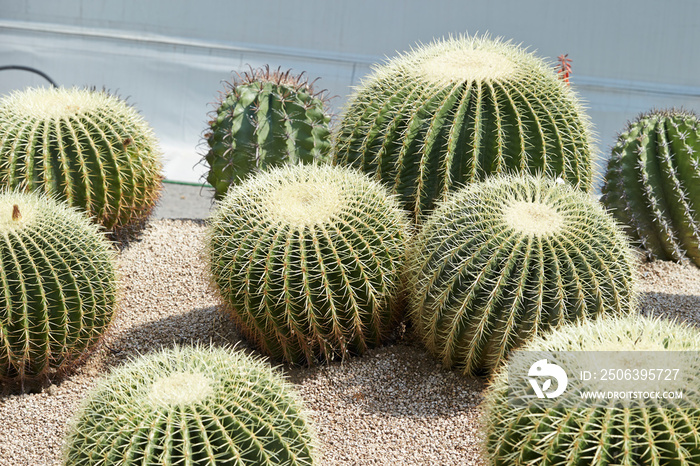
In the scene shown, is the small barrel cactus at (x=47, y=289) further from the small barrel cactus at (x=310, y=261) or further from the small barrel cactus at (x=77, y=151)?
the small barrel cactus at (x=77, y=151)

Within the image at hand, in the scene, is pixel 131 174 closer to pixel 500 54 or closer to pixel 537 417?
pixel 500 54

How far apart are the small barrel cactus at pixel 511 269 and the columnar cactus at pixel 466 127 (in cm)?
36

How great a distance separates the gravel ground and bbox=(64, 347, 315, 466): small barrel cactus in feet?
1.60

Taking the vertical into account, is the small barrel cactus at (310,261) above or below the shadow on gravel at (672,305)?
above

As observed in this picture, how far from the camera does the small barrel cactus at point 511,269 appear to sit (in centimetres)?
258

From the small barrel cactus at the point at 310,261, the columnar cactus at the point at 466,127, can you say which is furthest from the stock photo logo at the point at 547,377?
the columnar cactus at the point at 466,127

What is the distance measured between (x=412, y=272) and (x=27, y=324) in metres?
1.40

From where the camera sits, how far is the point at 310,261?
2734 millimetres

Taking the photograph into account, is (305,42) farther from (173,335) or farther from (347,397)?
(347,397)

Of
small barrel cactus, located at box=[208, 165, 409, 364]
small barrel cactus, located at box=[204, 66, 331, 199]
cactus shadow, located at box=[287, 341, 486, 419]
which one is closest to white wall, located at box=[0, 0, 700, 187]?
small barrel cactus, located at box=[204, 66, 331, 199]

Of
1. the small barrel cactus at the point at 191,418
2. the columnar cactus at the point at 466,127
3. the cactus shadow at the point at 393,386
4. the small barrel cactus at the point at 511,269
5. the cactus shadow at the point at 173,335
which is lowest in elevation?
the cactus shadow at the point at 173,335

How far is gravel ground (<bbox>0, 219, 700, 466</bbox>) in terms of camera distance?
259cm

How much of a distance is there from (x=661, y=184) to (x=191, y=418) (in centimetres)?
296

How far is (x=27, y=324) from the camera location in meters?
2.81
